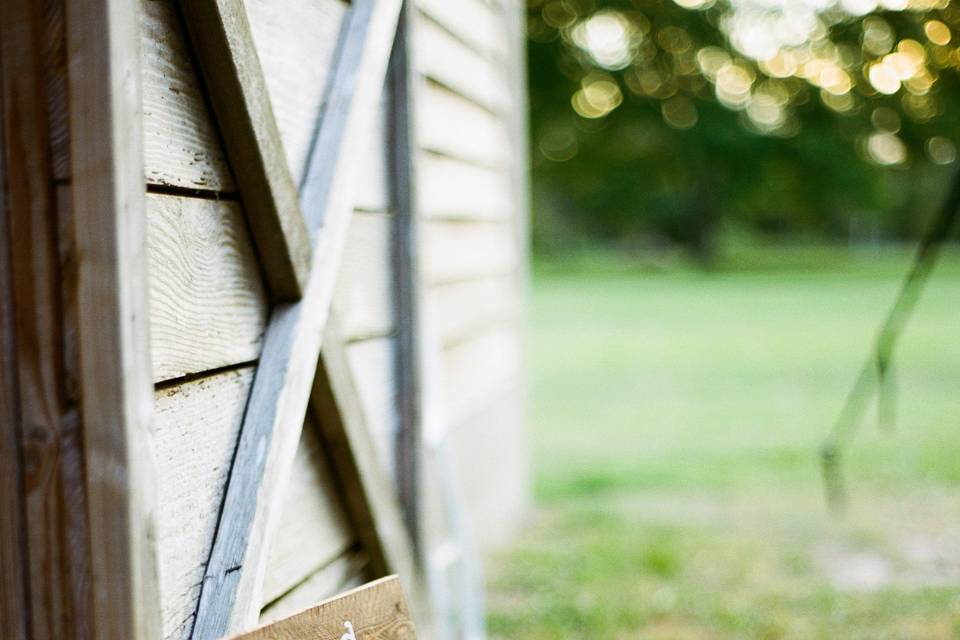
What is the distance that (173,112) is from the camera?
1.53 meters

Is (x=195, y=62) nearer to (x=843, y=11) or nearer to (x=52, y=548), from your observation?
(x=52, y=548)

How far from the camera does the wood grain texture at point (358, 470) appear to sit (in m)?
2.09

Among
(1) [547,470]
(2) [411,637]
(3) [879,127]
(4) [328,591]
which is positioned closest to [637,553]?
A: (1) [547,470]

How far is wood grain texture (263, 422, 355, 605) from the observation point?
201 cm

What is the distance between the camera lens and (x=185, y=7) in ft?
5.02

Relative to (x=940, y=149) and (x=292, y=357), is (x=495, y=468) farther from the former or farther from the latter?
(x=940, y=149)

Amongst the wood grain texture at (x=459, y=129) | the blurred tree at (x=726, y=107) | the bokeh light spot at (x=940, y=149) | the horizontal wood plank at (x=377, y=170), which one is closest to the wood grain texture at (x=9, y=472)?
the horizontal wood plank at (x=377, y=170)

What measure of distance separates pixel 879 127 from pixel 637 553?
91.9ft

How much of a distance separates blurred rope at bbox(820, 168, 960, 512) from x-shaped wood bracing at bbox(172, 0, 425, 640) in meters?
1.80

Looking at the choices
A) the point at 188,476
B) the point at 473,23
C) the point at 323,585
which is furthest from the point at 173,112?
the point at 473,23

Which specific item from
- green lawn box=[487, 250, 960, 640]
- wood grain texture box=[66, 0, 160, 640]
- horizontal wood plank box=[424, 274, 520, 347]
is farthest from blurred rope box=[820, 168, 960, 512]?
wood grain texture box=[66, 0, 160, 640]

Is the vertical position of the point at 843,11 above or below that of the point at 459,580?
above

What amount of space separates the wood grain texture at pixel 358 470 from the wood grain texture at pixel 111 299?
79cm

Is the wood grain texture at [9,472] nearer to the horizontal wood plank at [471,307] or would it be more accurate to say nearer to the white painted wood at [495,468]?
the horizontal wood plank at [471,307]
